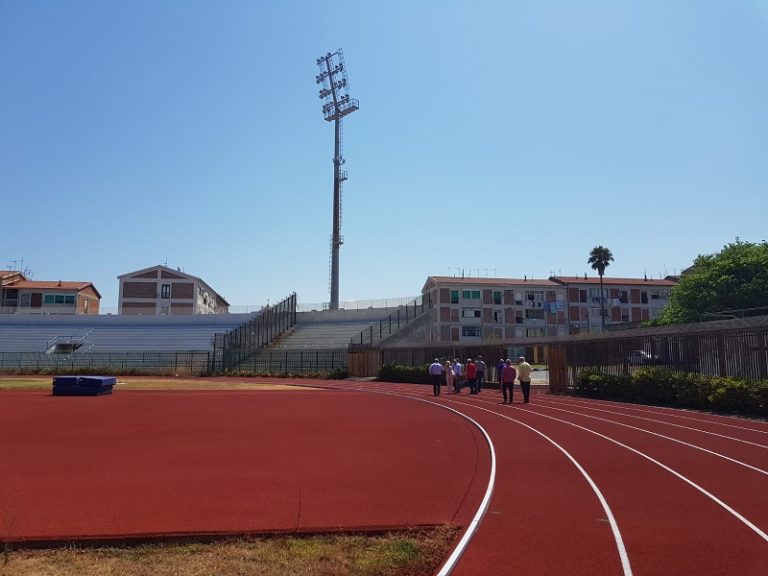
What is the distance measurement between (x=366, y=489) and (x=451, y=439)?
4.78 m

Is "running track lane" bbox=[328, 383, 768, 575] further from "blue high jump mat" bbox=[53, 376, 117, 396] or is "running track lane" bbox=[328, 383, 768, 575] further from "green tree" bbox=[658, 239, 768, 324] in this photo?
"green tree" bbox=[658, 239, 768, 324]

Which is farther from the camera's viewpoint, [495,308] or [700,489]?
[495,308]

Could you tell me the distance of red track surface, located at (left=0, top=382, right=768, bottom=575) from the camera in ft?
18.1

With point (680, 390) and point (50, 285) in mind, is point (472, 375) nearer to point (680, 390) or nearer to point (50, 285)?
point (680, 390)

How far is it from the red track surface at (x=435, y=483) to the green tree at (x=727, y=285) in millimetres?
31487

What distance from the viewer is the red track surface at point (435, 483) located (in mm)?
5527

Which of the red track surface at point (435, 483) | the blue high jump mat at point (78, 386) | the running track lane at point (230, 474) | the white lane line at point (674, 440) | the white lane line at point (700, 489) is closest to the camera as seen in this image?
the red track surface at point (435, 483)

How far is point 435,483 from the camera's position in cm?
789

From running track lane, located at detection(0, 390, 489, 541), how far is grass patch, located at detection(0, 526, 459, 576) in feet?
1.14

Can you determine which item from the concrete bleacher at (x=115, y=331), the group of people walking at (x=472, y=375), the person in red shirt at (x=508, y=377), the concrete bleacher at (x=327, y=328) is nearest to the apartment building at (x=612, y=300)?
the concrete bleacher at (x=327, y=328)

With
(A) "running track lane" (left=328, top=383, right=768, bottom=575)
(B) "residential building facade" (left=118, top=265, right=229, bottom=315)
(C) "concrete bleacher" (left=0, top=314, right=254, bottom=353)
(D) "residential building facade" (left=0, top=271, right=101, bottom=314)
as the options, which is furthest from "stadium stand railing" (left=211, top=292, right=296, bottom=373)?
(A) "running track lane" (left=328, top=383, right=768, bottom=575)

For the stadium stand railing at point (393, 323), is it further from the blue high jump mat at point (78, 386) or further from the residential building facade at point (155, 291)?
the residential building facade at point (155, 291)

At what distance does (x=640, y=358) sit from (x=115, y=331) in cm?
4804

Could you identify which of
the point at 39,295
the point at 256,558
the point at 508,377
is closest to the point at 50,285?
the point at 39,295
